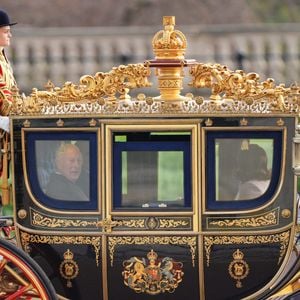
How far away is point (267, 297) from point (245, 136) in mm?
1084

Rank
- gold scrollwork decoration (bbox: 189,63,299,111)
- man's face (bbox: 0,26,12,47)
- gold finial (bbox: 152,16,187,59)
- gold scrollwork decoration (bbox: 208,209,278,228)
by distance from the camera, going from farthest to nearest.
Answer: man's face (bbox: 0,26,12,47), gold finial (bbox: 152,16,187,59), gold scrollwork decoration (bbox: 208,209,278,228), gold scrollwork decoration (bbox: 189,63,299,111)

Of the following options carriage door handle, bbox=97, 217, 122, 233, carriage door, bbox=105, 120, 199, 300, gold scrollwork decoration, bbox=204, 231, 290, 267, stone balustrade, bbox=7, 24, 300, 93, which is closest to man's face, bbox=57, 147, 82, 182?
carriage door, bbox=105, 120, 199, 300

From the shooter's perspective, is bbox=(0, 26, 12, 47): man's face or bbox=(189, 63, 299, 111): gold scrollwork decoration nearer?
bbox=(189, 63, 299, 111): gold scrollwork decoration

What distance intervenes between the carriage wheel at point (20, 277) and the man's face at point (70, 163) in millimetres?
637

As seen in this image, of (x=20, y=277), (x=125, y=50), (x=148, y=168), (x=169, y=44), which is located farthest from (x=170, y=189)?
(x=125, y=50)

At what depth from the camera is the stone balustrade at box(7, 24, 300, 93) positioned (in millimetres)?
27453

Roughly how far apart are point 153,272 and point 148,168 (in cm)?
69

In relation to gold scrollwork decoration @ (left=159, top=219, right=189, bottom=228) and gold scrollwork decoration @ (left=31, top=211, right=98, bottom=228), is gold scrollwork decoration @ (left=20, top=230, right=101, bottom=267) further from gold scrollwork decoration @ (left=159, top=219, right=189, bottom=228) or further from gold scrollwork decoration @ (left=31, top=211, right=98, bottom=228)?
gold scrollwork decoration @ (left=159, top=219, right=189, bottom=228)

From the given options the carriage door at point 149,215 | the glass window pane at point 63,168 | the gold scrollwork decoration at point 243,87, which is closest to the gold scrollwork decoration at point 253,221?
the carriage door at point 149,215

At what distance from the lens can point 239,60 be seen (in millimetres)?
27172

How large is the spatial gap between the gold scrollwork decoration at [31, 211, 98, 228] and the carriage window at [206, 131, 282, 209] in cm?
85

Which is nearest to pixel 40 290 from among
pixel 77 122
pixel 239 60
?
pixel 77 122

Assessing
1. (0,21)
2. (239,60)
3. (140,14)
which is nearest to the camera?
(0,21)

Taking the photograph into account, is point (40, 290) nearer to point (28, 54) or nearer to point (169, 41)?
point (169, 41)
